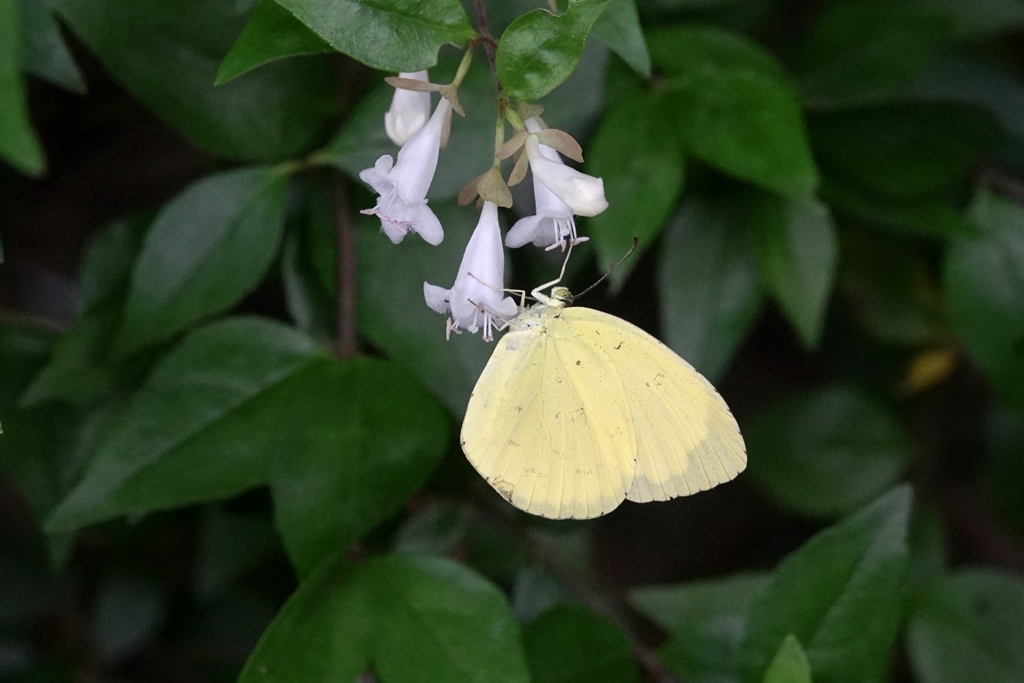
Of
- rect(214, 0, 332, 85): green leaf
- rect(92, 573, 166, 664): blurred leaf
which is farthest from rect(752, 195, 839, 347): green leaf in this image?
rect(92, 573, 166, 664): blurred leaf

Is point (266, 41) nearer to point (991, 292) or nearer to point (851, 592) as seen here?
point (851, 592)

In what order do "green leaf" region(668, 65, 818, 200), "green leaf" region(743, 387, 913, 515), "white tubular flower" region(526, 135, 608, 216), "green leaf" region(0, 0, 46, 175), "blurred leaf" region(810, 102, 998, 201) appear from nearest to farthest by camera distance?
"green leaf" region(0, 0, 46, 175) → "white tubular flower" region(526, 135, 608, 216) → "green leaf" region(668, 65, 818, 200) → "blurred leaf" region(810, 102, 998, 201) → "green leaf" region(743, 387, 913, 515)

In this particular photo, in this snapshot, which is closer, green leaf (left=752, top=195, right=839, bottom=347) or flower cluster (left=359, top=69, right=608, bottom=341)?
flower cluster (left=359, top=69, right=608, bottom=341)

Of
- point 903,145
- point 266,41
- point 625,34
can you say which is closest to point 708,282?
point 903,145

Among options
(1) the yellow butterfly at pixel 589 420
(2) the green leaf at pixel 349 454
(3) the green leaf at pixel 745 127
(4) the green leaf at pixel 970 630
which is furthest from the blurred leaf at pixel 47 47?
(4) the green leaf at pixel 970 630

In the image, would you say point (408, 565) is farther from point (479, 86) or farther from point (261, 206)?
point (479, 86)

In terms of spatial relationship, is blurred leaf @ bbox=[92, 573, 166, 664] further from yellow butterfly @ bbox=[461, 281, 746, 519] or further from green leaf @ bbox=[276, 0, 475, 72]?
green leaf @ bbox=[276, 0, 475, 72]
